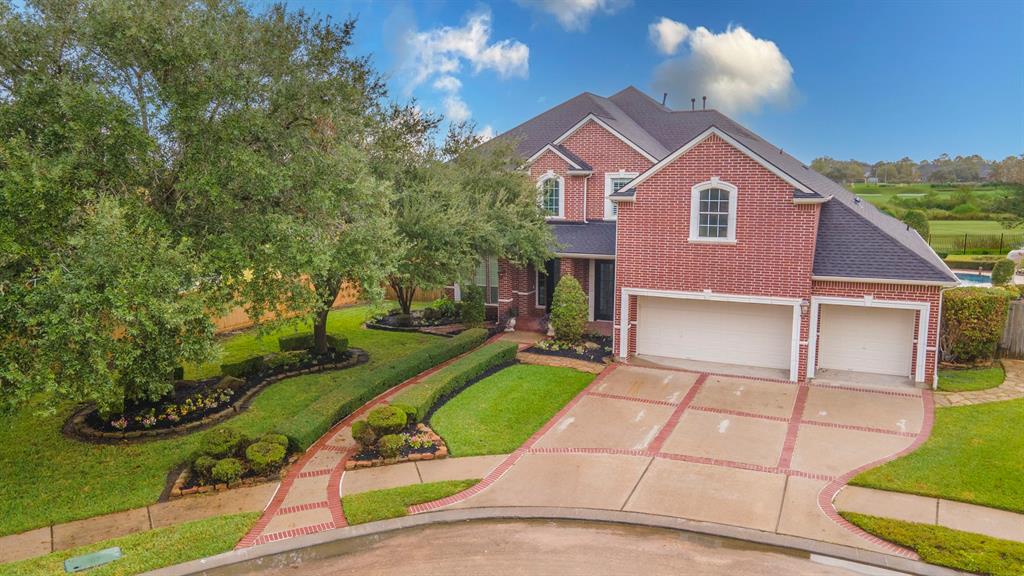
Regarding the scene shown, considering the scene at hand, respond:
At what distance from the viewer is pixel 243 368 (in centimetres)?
1717

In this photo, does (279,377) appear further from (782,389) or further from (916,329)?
(916,329)

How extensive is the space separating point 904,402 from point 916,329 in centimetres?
216

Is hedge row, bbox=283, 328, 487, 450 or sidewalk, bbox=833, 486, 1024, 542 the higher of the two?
hedge row, bbox=283, 328, 487, 450

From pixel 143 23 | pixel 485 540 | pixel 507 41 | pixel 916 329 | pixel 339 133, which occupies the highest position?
pixel 507 41

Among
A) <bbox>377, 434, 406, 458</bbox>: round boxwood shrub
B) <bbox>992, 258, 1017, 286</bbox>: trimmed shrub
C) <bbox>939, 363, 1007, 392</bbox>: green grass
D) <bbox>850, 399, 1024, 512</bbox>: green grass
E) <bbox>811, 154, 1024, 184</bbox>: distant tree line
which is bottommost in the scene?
<bbox>850, 399, 1024, 512</bbox>: green grass

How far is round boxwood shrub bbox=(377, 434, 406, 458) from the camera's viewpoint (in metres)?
12.1

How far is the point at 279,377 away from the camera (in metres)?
17.5

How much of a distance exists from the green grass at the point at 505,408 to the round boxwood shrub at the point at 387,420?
3.49ft

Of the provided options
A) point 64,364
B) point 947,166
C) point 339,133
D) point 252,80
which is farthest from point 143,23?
point 947,166

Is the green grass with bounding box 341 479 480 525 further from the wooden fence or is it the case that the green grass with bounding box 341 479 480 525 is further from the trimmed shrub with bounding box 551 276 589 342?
the wooden fence

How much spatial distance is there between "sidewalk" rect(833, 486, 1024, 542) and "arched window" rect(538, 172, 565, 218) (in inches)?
608

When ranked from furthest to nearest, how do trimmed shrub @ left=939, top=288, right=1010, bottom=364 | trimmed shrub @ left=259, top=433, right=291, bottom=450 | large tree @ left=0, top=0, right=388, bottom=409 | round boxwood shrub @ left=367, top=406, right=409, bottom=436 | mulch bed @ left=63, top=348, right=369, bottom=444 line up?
trimmed shrub @ left=939, top=288, right=1010, bottom=364
mulch bed @ left=63, top=348, right=369, bottom=444
round boxwood shrub @ left=367, top=406, right=409, bottom=436
trimmed shrub @ left=259, top=433, right=291, bottom=450
large tree @ left=0, top=0, right=388, bottom=409

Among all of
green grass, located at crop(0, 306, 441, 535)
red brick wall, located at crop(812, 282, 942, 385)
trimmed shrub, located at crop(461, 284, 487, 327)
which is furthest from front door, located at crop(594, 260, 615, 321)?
green grass, located at crop(0, 306, 441, 535)

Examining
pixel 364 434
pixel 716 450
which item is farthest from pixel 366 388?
pixel 716 450
